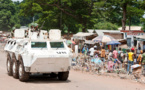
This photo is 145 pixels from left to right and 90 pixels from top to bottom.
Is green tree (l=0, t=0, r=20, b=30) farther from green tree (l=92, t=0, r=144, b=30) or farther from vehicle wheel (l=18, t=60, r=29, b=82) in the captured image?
vehicle wheel (l=18, t=60, r=29, b=82)

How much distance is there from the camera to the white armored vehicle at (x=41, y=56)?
42.3 feet

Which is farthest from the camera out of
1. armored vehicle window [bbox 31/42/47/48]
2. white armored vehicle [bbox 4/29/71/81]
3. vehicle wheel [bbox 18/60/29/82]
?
armored vehicle window [bbox 31/42/47/48]

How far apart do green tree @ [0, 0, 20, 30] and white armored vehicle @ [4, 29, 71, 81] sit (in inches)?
2783

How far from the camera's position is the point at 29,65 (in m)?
12.8

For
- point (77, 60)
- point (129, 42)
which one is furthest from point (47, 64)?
point (129, 42)

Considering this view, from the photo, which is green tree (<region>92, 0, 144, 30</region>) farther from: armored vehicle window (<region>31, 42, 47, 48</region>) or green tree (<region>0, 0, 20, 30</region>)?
green tree (<region>0, 0, 20, 30</region>)

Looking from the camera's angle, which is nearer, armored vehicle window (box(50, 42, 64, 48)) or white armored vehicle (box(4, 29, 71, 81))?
white armored vehicle (box(4, 29, 71, 81))

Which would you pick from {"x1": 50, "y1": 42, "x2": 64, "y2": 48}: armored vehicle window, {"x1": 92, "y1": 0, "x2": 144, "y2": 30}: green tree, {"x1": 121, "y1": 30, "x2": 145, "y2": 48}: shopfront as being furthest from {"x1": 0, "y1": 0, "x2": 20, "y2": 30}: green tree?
{"x1": 50, "y1": 42, "x2": 64, "y2": 48}: armored vehicle window

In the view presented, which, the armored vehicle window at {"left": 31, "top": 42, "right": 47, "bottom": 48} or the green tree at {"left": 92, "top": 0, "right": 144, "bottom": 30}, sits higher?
Result: the green tree at {"left": 92, "top": 0, "right": 144, "bottom": 30}

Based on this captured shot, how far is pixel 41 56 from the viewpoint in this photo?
42.0 feet

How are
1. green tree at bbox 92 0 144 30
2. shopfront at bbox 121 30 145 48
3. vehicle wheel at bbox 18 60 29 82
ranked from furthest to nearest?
green tree at bbox 92 0 144 30
shopfront at bbox 121 30 145 48
vehicle wheel at bbox 18 60 29 82

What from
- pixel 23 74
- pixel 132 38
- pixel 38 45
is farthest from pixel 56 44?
pixel 132 38

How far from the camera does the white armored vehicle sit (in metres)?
12.9

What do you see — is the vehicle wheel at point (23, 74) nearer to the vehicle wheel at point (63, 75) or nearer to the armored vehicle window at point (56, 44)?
the armored vehicle window at point (56, 44)
